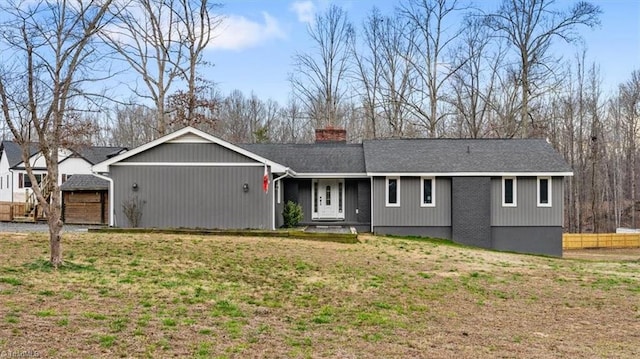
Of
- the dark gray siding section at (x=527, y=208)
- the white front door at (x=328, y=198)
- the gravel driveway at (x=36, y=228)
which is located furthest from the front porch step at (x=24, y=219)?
the dark gray siding section at (x=527, y=208)

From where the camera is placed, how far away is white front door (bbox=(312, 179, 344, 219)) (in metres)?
24.7

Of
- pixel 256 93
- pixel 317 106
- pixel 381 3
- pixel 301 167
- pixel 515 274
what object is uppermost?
pixel 381 3

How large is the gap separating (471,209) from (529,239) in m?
2.67

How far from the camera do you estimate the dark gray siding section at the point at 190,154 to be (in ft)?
67.4

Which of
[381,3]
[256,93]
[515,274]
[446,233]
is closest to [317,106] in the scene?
[381,3]

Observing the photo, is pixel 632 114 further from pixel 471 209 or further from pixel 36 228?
pixel 36 228

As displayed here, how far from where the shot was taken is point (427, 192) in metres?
23.0

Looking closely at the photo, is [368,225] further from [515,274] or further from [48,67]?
[48,67]


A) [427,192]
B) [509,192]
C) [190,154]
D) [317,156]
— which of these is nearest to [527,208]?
[509,192]

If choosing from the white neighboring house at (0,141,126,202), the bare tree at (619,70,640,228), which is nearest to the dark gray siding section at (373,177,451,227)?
the white neighboring house at (0,141,126,202)

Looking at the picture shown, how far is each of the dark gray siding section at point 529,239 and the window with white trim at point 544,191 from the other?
1010 millimetres

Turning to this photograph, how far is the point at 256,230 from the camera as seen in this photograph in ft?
64.8

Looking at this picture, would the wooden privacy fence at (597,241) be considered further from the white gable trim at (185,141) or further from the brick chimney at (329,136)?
the white gable trim at (185,141)

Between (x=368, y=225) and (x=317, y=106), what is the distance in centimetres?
1904
